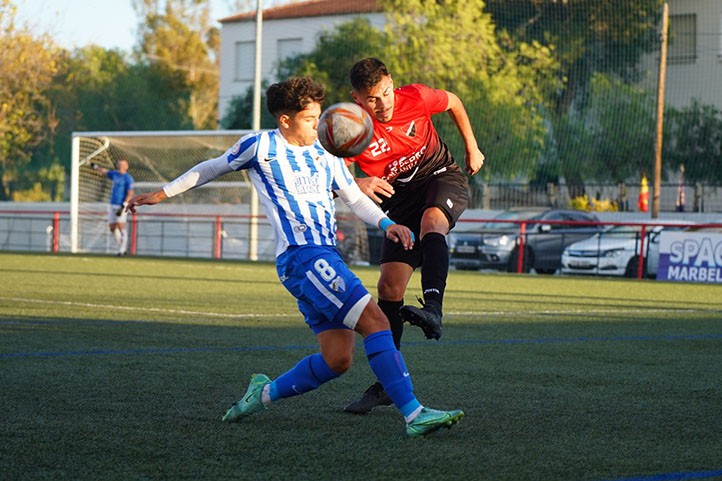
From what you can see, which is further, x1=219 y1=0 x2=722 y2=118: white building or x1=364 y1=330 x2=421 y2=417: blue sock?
x1=219 y1=0 x2=722 y2=118: white building

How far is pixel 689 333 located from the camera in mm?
10266

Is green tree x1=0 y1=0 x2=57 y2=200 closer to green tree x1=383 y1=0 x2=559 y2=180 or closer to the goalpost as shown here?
the goalpost

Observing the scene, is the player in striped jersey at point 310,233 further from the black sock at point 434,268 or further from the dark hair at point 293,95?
the black sock at point 434,268

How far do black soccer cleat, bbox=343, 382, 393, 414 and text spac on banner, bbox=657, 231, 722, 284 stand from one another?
15274 mm

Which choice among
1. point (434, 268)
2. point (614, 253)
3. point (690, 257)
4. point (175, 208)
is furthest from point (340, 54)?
point (434, 268)

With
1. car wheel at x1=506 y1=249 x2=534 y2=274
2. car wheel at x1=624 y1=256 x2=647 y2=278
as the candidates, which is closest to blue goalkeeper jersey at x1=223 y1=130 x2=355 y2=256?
car wheel at x1=624 y1=256 x2=647 y2=278

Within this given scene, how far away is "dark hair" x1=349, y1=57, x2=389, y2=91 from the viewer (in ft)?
19.3

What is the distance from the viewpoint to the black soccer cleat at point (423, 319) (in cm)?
526

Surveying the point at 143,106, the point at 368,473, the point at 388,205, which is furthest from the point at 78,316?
the point at 143,106

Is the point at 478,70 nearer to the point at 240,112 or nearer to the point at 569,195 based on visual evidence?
the point at 569,195

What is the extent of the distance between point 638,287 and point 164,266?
866 cm

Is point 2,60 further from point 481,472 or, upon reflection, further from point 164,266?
point 481,472

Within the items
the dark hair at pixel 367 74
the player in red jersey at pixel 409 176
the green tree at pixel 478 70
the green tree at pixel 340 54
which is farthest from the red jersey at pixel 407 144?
the green tree at pixel 340 54

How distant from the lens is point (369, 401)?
563 cm
